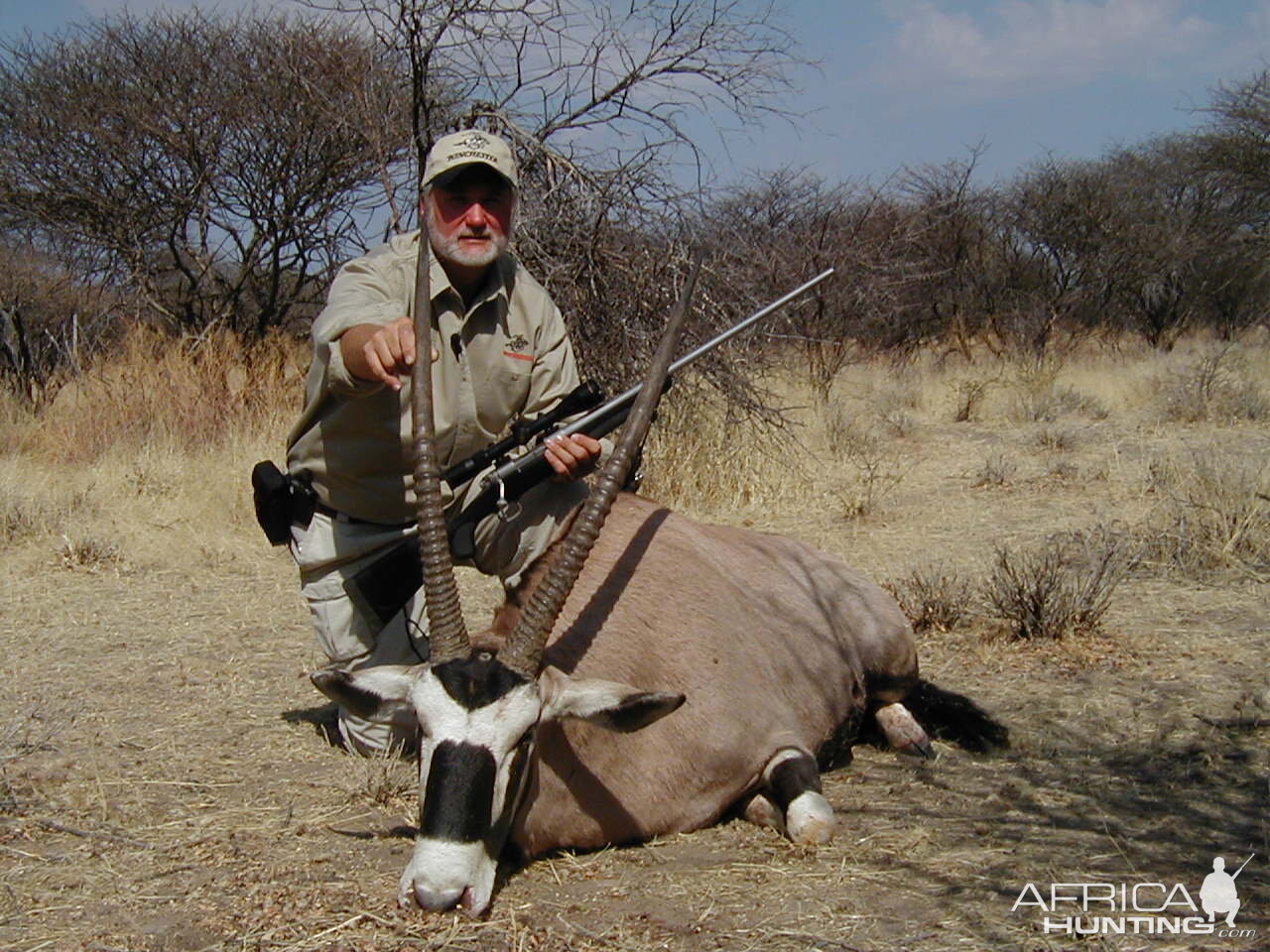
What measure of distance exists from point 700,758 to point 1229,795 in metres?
1.43

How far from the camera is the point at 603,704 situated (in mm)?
3111

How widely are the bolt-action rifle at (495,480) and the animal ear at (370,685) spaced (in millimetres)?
912

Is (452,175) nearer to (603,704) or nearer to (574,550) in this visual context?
(574,550)

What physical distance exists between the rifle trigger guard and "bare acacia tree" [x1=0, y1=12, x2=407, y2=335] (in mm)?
8437

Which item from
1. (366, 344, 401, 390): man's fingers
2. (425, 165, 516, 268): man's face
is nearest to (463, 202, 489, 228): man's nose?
(425, 165, 516, 268): man's face

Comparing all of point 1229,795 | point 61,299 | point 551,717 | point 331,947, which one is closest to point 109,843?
A: point 331,947

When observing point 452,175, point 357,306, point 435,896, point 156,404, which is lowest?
point 435,896

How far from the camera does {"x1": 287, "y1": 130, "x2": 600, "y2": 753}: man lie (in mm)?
4089

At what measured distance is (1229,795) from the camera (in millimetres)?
3500

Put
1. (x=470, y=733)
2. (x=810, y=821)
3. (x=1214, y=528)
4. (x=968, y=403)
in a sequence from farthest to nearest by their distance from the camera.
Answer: (x=968, y=403) < (x=1214, y=528) < (x=810, y=821) < (x=470, y=733)

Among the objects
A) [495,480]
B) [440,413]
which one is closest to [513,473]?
[495,480]

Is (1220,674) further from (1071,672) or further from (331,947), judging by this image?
(331,947)

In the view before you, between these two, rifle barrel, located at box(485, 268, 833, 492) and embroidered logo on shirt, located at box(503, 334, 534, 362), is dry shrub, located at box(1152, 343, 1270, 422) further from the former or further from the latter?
embroidered logo on shirt, located at box(503, 334, 534, 362)

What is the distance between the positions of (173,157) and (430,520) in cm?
1045
